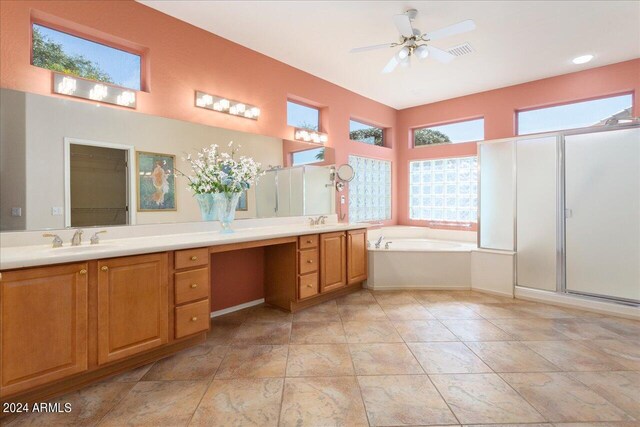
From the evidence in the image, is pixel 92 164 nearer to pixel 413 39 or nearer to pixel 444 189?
pixel 413 39

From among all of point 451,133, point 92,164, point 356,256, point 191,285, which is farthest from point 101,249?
point 451,133

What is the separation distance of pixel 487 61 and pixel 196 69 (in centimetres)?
339

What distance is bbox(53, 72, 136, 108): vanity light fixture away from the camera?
7.51ft

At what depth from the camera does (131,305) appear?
1.99 m

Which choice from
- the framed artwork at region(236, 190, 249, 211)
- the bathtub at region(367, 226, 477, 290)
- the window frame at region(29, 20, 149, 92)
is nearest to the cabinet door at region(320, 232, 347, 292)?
the bathtub at region(367, 226, 477, 290)

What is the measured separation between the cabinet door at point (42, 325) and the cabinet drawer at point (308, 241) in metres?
1.79

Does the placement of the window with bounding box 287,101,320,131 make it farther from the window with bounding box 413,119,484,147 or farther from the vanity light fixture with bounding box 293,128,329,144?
the window with bounding box 413,119,484,147

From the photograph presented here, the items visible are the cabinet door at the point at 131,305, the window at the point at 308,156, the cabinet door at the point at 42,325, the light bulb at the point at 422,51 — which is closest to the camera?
the cabinet door at the point at 42,325

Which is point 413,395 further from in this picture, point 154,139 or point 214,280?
point 154,139

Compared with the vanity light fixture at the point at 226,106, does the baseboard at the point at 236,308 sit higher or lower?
lower

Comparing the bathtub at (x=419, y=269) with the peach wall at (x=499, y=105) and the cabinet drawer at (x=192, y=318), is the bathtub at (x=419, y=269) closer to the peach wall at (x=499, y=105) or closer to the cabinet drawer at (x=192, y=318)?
the peach wall at (x=499, y=105)

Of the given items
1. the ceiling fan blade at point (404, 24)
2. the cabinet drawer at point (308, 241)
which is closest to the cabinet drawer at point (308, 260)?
the cabinet drawer at point (308, 241)

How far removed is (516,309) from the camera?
3.32m

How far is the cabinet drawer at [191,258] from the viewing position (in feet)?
7.30
